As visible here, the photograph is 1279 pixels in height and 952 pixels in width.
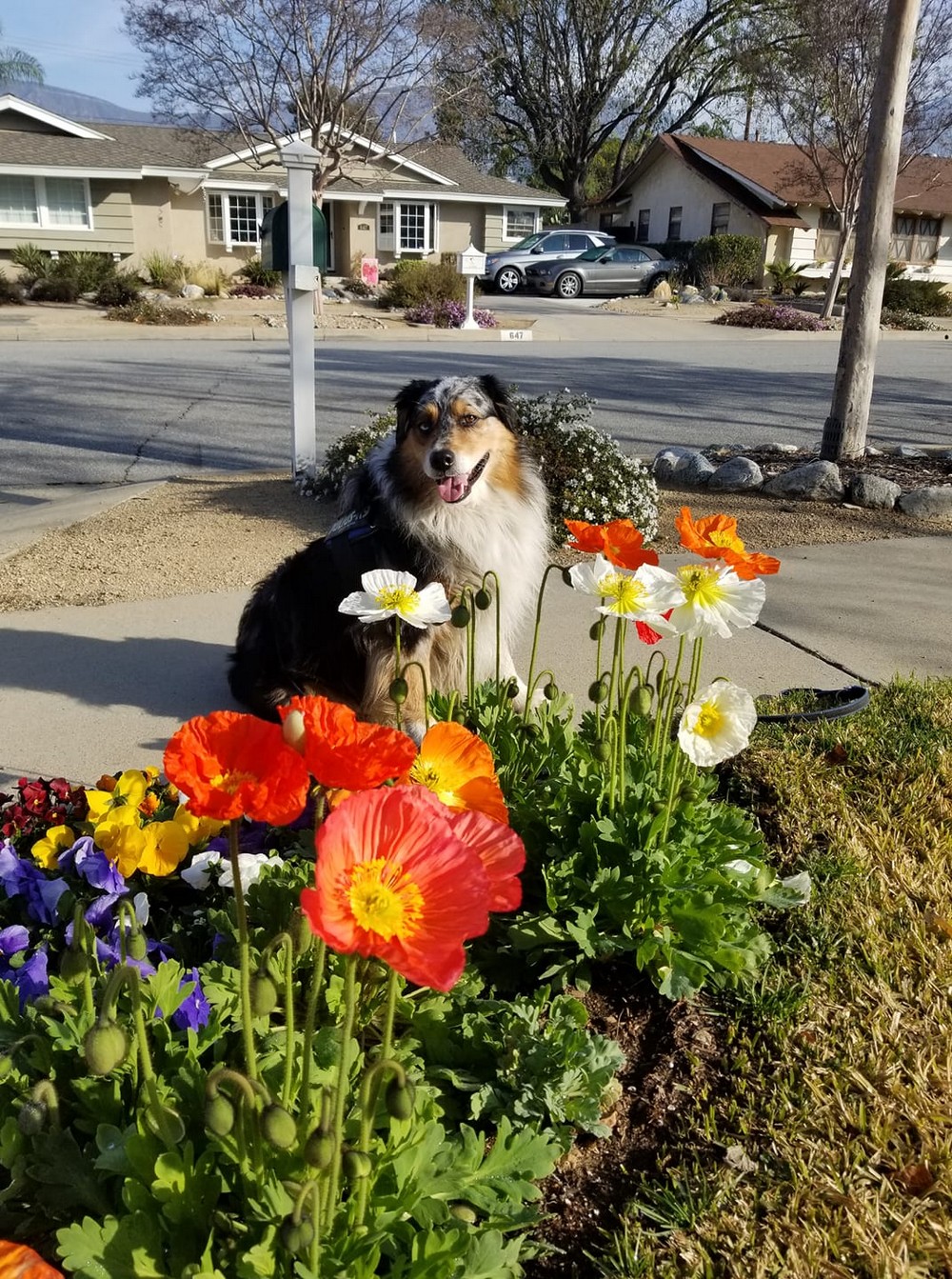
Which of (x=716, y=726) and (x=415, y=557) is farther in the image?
(x=415, y=557)

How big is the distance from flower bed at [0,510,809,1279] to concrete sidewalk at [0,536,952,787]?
0.90 m

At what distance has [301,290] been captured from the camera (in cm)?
726

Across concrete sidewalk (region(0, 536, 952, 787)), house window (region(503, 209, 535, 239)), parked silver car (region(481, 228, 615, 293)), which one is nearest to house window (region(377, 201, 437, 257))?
house window (region(503, 209, 535, 239))

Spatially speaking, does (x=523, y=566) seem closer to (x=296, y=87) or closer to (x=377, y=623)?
(x=377, y=623)

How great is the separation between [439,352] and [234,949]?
1768 cm

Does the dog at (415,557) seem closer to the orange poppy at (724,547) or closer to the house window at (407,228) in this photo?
the orange poppy at (724,547)

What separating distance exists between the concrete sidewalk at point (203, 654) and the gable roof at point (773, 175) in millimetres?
37394

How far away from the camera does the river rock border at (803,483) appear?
7121mm

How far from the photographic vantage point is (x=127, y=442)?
977 cm

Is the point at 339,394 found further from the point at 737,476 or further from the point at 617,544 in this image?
the point at 617,544

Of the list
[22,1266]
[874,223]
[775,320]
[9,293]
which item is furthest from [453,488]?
[9,293]

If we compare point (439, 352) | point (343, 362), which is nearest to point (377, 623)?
point (343, 362)

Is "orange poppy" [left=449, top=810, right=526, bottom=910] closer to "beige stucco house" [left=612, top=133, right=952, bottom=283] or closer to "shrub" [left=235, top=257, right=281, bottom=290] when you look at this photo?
"shrub" [left=235, top=257, right=281, bottom=290]

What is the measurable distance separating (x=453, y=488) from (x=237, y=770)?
253cm
